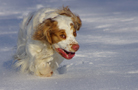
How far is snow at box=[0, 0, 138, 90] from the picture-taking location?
136 inches

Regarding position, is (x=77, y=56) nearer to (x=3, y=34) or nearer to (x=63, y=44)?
(x=63, y=44)

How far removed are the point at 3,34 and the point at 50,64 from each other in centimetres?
298

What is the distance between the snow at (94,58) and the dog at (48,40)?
154mm

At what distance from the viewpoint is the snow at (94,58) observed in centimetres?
→ 346

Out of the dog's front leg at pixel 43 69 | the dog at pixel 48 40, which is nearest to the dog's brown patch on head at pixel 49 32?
the dog at pixel 48 40

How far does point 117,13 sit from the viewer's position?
9.67 meters

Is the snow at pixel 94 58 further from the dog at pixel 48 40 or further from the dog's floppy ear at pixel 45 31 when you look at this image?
the dog's floppy ear at pixel 45 31

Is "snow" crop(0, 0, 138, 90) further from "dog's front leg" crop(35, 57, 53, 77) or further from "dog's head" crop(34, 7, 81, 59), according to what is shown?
"dog's head" crop(34, 7, 81, 59)

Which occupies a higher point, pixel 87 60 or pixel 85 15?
pixel 87 60

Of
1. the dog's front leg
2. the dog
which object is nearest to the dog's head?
the dog

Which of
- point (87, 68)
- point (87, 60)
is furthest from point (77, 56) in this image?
point (87, 68)

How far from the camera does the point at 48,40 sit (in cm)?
370

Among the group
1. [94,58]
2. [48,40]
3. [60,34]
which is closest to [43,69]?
[48,40]

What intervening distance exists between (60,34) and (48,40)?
0.16 m
